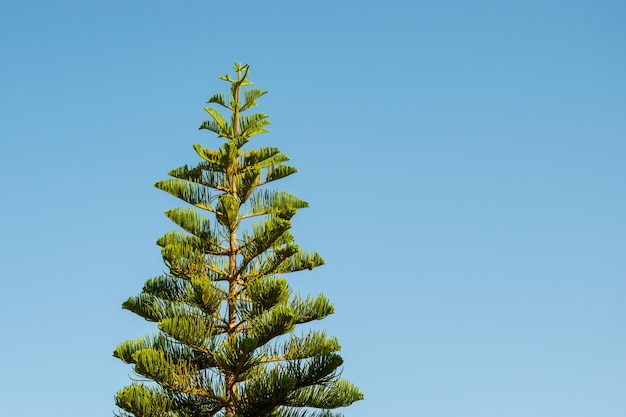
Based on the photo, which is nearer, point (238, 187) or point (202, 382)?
point (202, 382)

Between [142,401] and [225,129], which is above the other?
[225,129]

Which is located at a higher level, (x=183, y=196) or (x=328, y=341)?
(x=183, y=196)

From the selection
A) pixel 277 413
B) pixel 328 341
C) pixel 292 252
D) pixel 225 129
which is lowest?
pixel 277 413

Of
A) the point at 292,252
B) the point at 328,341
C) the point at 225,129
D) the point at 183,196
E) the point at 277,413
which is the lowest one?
the point at 277,413

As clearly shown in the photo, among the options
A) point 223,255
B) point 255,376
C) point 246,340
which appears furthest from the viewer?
point 223,255

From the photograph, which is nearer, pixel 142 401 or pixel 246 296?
pixel 142 401

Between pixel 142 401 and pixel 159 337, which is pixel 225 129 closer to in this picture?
pixel 159 337

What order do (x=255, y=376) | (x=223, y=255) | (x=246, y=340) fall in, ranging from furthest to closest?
(x=223, y=255) < (x=255, y=376) < (x=246, y=340)

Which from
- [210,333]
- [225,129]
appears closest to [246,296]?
[210,333]

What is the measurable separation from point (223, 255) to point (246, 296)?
69 cm

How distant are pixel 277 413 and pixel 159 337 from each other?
1.54m

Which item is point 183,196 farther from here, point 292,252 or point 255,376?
point 255,376

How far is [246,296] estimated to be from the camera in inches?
428

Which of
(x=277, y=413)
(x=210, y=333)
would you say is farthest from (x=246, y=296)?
(x=277, y=413)
